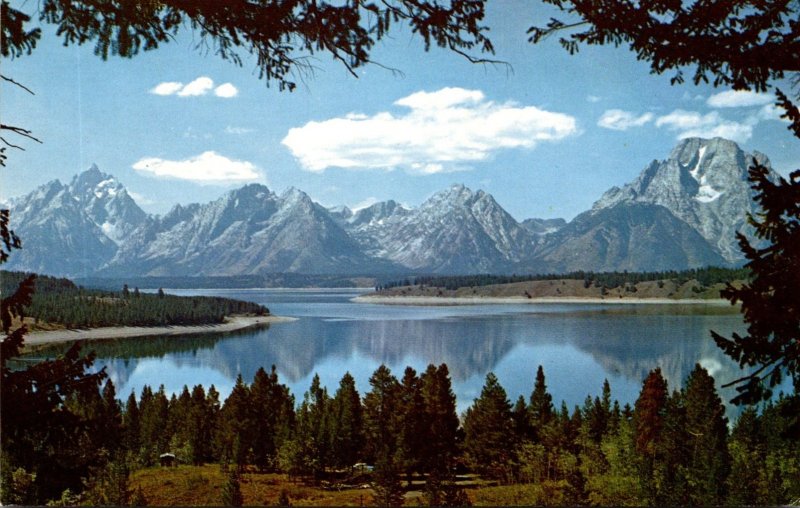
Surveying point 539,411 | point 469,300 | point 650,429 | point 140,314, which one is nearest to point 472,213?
point 539,411

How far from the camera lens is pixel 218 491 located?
430 centimetres

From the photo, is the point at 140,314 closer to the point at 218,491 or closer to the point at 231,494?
the point at 218,491

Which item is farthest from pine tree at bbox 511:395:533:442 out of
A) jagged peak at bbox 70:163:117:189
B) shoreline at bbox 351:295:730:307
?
shoreline at bbox 351:295:730:307

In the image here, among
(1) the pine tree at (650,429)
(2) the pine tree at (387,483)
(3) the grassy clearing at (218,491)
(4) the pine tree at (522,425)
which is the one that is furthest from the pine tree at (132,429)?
(1) the pine tree at (650,429)

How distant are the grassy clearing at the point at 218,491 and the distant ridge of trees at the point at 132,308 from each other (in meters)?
2.10

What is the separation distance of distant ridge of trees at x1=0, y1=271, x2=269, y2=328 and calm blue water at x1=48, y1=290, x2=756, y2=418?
0.90 meters

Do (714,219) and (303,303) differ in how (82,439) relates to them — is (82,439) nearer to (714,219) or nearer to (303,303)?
(714,219)

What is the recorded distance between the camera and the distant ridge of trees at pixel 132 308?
365 inches

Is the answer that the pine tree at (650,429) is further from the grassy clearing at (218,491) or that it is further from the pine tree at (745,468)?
the grassy clearing at (218,491)

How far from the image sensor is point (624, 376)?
15.2 metres

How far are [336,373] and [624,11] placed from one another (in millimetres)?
12382

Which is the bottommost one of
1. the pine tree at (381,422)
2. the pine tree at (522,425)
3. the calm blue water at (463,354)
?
the calm blue water at (463,354)

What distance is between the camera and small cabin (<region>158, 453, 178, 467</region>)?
191 inches

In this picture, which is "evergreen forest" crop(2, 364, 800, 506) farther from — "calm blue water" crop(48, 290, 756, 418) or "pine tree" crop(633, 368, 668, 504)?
"calm blue water" crop(48, 290, 756, 418)
